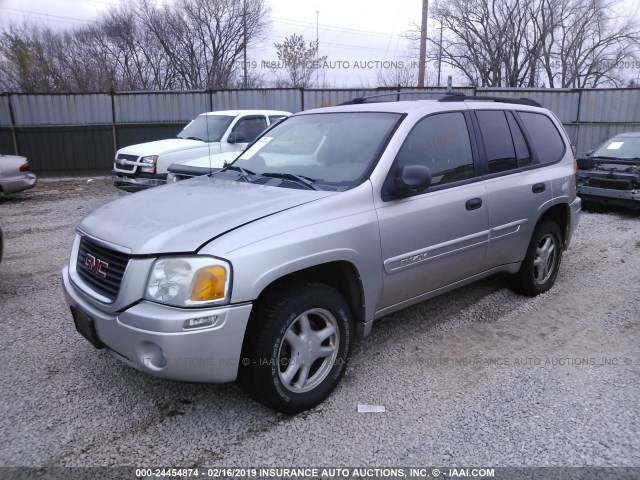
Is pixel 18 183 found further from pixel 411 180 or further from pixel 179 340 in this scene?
pixel 411 180

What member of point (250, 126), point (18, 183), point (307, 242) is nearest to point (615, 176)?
point (250, 126)

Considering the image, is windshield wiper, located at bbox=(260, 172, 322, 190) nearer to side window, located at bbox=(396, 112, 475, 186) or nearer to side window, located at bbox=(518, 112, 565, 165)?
side window, located at bbox=(396, 112, 475, 186)

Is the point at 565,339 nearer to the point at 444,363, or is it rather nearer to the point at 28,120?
the point at 444,363

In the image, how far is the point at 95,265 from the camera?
2.97 meters

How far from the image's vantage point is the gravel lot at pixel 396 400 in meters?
2.67

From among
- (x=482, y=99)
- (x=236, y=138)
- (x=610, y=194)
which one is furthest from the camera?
(x=236, y=138)

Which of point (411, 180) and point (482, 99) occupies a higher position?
point (482, 99)

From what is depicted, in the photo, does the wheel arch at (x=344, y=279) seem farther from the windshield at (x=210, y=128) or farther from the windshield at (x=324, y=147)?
the windshield at (x=210, y=128)

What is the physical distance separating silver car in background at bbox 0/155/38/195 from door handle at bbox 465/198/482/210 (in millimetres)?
9982

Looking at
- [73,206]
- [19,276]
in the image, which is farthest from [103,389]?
[73,206]

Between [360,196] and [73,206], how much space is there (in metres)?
8.77

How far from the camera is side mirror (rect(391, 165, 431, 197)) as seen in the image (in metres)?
3.22

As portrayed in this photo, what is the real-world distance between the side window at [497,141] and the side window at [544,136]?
39 centimetres

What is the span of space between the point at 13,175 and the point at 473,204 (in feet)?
32.9
